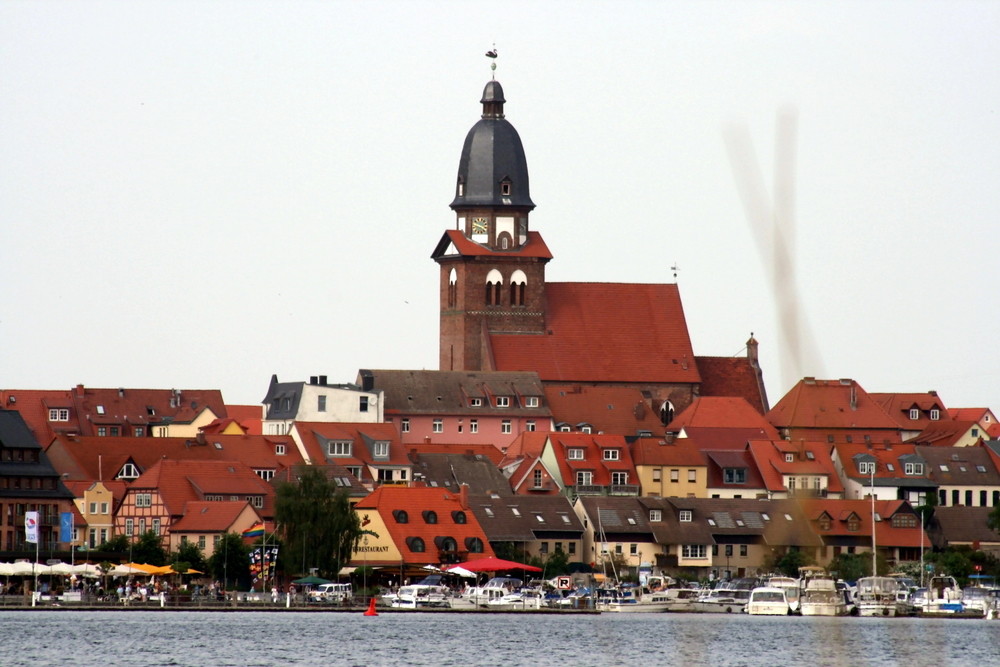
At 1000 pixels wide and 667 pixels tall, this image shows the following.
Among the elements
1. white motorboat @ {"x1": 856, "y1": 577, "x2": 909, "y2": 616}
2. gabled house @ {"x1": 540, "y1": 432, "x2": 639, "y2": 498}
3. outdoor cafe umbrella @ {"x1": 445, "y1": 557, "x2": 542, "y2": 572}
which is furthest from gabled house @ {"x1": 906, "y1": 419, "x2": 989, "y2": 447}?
outdoor cafe umbrella @ {"x1": 445, "y1": 557, "x2": 542, "y2": 572}

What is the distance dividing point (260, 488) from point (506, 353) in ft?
102

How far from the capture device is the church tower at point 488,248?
14438cm

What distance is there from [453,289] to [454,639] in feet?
212

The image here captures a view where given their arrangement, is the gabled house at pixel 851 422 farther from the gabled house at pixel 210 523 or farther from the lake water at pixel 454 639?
the gabled house at pixel 210 523

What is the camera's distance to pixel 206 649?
242 ft

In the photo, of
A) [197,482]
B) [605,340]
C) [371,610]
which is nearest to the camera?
[371,610]

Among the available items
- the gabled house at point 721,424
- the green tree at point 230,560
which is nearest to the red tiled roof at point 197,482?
the green tree at point 230,560

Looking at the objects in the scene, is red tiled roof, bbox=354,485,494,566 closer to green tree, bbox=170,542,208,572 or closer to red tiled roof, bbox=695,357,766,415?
green tree, bbox=170,542,208,572

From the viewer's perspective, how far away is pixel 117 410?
529 feet

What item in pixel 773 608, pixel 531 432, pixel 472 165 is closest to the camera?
pixel 773 608

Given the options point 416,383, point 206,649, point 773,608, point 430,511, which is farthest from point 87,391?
point 206,649

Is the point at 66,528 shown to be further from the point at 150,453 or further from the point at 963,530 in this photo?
the point at 963,530

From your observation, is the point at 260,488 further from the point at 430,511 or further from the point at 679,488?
the point at 679,488

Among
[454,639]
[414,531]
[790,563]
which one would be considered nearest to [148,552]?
[414,531]
